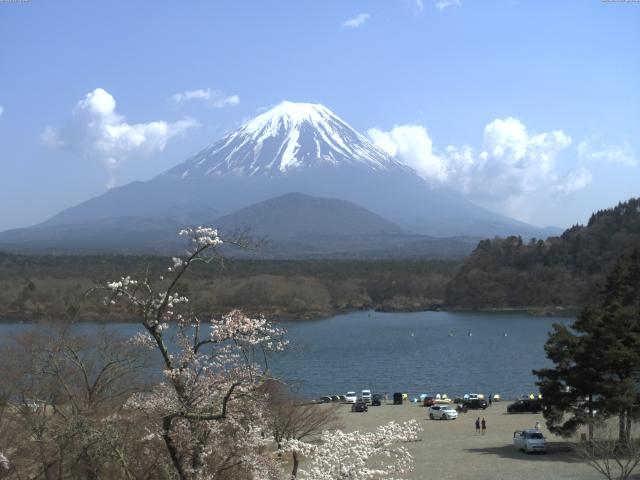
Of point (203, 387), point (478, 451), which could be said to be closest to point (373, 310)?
point (478, 451)

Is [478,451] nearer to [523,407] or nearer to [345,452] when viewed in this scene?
[523,407]

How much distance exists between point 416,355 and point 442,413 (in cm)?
1647

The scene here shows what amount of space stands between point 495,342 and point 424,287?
1219 inches

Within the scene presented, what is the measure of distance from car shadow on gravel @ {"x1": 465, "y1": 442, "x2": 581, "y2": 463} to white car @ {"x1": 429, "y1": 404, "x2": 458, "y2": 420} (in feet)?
14.8

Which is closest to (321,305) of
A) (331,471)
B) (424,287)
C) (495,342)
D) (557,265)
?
(424,287)

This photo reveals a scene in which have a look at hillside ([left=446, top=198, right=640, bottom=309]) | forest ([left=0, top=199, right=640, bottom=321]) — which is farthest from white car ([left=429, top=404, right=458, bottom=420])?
hillside ([left=446, top=198, right=640, bottom=309])

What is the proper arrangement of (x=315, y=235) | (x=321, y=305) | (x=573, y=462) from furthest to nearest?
(x=315, y=235)
(x=321, y=305)
(x=573, y=462)

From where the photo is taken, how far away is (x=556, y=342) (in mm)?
14219

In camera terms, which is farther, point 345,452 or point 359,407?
point 359,407

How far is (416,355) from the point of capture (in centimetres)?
3641

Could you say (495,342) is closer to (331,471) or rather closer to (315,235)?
(331,471)

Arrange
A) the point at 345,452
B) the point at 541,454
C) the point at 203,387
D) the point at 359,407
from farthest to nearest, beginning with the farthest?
the point at 359,407
the point at 541,454
the point at 345,452
the point at 203,387

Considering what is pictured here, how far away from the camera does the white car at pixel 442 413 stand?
19984 millimetres

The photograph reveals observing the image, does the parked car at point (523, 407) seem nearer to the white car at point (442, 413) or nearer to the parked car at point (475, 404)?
the parked car at point (475, 404)
